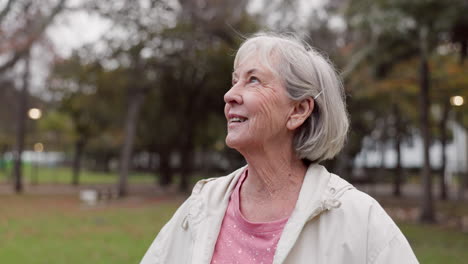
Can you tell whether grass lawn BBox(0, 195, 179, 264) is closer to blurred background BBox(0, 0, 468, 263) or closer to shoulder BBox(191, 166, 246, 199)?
blurred background BBox(0, 0, 468, 263)

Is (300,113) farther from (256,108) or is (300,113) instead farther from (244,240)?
(244,240)

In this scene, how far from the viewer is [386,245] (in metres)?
1.48

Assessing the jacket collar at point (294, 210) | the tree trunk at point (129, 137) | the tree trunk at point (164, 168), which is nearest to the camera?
the jacket collar at point (294, 210)

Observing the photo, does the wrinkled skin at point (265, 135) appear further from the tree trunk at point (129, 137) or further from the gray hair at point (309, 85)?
the tree trunk at point (129, 137)

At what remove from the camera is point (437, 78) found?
55.8 feet

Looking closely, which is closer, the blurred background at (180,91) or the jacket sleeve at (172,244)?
the jacket sleeve at (172,244)

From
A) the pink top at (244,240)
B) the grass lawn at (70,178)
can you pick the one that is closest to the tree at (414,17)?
the pink top at (244,240)

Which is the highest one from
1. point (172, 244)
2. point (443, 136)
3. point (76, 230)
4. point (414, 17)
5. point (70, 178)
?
point (414, 17)

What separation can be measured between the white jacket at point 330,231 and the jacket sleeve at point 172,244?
4 cm

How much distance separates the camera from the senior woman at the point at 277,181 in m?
1.58

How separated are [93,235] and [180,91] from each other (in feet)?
47.9

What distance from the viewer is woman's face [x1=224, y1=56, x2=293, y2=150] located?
67.1 inches

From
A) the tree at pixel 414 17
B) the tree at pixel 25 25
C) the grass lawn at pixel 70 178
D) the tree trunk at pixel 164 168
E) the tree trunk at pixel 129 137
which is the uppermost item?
the tree at pixel 25 25

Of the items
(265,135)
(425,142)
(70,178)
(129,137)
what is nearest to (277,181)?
(265,135)
